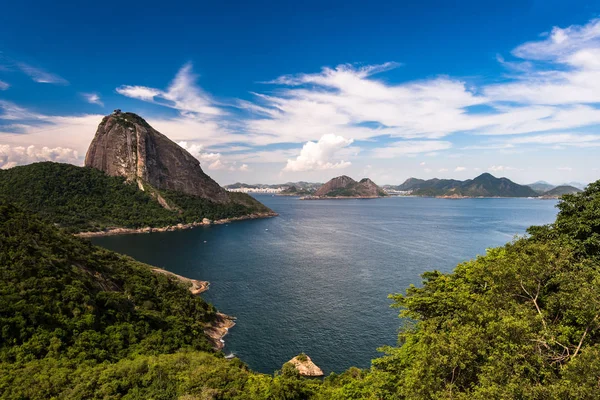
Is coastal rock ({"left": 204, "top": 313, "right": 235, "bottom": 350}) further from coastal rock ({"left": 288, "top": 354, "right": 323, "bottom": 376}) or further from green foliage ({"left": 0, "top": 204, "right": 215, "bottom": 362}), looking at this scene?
coastal rock ({"left": 288, "top": 354, "right": 323, "bottom": 376})

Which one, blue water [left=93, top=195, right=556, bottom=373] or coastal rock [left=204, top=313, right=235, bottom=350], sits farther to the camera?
coastal rock [left=204, top=313, right=235, bottom=350]

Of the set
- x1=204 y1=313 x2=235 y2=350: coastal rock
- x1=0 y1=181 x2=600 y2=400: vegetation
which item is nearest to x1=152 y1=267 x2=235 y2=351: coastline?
x1=204 y1=313 x2=235 y2=350: coastal rock

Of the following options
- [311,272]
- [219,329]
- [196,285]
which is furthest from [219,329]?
[311,272]

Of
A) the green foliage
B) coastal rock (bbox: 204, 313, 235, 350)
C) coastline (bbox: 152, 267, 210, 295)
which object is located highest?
the green foliage

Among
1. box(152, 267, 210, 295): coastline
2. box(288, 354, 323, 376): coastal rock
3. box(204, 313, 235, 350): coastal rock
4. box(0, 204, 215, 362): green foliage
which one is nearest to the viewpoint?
box(0, 204, 215, 362): green foliage

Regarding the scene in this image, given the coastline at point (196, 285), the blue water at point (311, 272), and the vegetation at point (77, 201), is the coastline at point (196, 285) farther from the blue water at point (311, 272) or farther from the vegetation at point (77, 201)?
the vegetation at point (77, 201)

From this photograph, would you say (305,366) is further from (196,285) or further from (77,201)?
(77,201)

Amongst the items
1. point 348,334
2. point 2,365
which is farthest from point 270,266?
point 2,365
